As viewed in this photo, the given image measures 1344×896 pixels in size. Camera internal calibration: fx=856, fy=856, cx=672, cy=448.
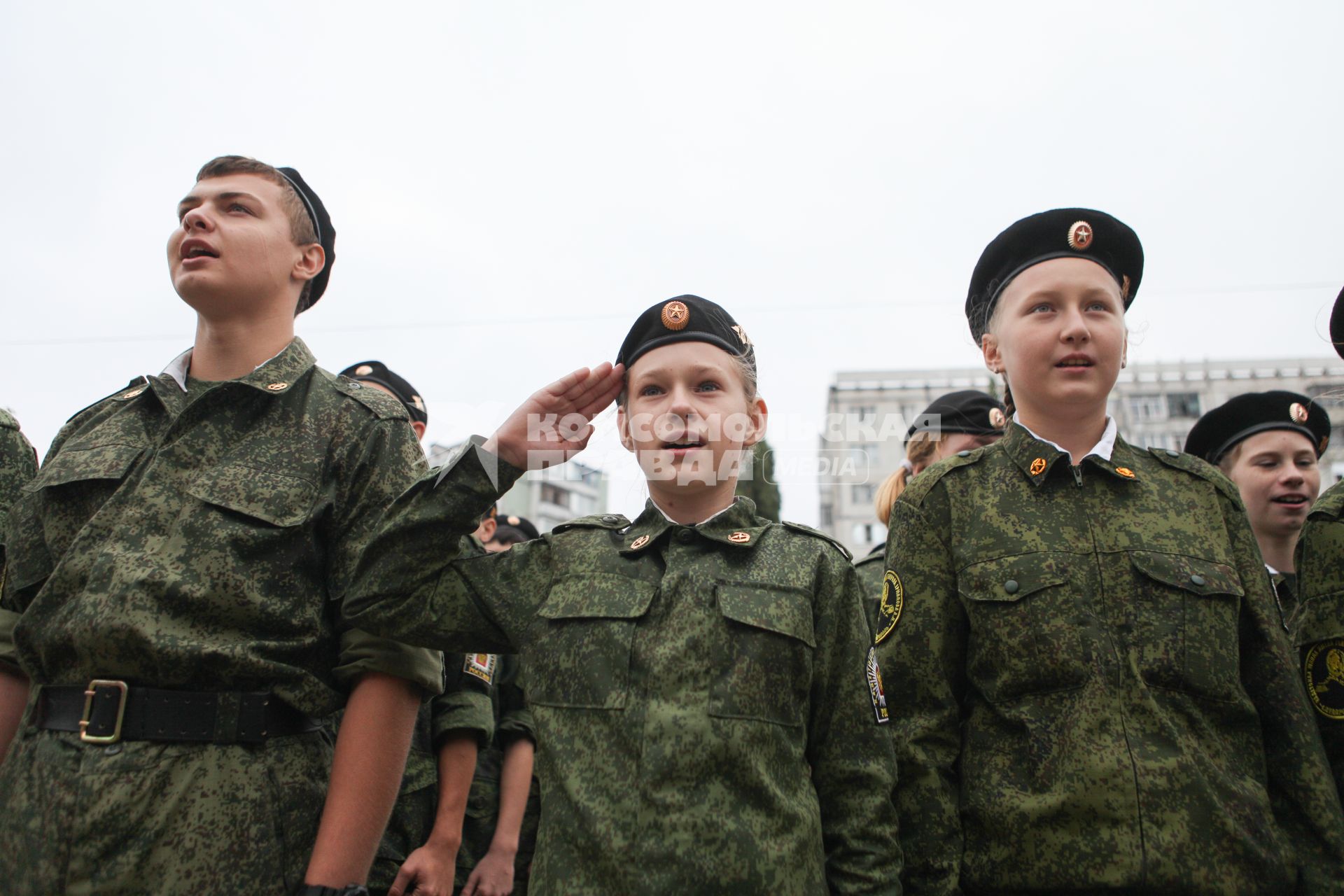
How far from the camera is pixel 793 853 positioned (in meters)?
1.65

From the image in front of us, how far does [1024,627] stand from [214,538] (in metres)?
1.78

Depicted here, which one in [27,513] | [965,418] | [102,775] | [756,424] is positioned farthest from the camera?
[965,418]

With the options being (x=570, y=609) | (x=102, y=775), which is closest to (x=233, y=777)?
(x=102, y=775)

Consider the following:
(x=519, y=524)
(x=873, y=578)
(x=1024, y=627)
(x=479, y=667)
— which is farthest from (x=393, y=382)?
(x=1024, y=627)

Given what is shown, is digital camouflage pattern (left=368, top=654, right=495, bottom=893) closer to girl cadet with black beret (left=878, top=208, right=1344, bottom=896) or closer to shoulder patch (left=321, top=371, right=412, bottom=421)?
shoulder patch (left=321, top=371, right=412, bottom=421)

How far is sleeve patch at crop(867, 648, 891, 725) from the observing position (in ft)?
6.19

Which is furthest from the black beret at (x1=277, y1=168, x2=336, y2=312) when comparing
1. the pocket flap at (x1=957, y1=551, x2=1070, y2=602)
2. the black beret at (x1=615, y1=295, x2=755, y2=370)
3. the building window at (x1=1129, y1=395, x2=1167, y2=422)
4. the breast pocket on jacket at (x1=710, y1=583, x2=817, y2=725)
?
the building window at (x1=1129, y1=395, x2=1167, y2=422)

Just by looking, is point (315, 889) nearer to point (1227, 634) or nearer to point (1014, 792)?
point (1014, 792)

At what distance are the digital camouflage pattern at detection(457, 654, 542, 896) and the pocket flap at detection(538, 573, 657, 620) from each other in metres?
1.47

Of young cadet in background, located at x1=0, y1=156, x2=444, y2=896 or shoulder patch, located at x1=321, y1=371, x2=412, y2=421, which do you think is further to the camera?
shoulder patch, located at x1=321, y1=371, x2=412, y2=421

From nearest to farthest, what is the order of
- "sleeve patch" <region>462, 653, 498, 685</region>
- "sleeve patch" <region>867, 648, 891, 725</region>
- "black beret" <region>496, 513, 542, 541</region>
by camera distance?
1. "sleeve patch" <region>867, 648, 891, 725</region>
2. "sleeve patch" <region>462, 653, 498, 685</region>
3. "black beret" <region>496, 513, 542, 541</region>

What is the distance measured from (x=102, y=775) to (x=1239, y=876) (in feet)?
7.26

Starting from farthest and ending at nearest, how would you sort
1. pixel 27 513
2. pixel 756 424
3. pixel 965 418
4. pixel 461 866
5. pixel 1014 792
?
pixel 965 418 → pixel 461 866 → pixel 756 424 → pixel 27 513 → pixel 1014 792

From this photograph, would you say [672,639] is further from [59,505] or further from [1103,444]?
[59,505]
